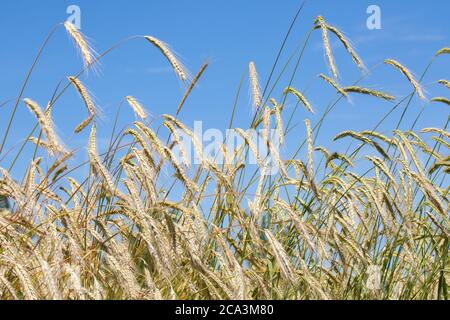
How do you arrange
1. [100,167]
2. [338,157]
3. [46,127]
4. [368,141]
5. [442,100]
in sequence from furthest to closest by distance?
[442,100] → [338,157] → [368,141] → [46,127] → [100,167]

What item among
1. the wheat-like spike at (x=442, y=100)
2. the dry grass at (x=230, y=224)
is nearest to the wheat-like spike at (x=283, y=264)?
the dry grass at (x=230, y=224)

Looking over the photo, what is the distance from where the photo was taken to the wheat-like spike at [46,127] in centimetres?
330

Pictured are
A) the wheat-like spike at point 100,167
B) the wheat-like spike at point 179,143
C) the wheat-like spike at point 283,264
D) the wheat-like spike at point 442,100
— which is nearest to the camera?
the wheat-like spike at point 283,264

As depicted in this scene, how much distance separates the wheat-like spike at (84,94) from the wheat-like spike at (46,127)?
198mm

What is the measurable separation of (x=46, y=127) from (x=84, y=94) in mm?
285

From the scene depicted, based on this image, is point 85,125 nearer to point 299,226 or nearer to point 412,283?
point 299,226

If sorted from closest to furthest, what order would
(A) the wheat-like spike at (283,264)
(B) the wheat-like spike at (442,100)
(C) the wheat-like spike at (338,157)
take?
(A) the wheat-like spike at (283,264), (C) the wheat-like spike at (338,157), (B) the wheat-like spike at (442,100)

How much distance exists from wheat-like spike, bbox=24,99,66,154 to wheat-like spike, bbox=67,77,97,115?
20cm

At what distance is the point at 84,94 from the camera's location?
3.52 meters

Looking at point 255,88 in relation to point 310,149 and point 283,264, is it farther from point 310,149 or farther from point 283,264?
point 283,264

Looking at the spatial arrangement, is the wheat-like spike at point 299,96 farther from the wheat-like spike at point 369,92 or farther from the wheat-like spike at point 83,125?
the wheat-like spike at point 83,125

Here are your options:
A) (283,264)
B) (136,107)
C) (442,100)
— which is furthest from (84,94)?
(442,100)

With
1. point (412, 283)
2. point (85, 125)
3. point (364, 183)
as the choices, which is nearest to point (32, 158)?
point (85, 125)

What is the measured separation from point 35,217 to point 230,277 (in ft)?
3.98
